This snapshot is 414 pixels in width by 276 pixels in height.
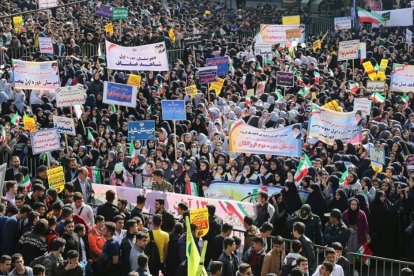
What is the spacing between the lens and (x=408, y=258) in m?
17.5

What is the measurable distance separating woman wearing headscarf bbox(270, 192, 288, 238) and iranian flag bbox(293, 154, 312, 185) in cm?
196

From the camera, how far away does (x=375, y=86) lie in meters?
27.3

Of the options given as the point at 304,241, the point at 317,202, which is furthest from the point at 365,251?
the point at 304,241

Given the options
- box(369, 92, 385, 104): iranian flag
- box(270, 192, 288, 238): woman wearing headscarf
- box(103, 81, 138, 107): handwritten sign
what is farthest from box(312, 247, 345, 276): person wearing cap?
box(369, 92, 385, 104): iranian flag

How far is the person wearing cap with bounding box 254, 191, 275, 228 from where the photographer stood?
55.6ft

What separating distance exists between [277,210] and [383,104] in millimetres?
8997

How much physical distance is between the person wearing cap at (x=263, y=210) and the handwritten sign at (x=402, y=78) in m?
10.6

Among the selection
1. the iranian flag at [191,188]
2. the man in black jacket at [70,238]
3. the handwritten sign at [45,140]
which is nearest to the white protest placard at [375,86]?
the iranian flag at [191,188]

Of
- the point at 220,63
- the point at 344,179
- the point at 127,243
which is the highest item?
the point at 127,243

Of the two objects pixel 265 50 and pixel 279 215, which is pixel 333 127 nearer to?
pixel 279 215

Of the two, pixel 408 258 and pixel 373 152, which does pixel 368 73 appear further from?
pixel 408 258

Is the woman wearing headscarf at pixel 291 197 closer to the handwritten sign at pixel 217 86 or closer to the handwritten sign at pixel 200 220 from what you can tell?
the handwritten sign at pixel 200 220

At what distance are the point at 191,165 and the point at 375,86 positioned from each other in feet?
27.1

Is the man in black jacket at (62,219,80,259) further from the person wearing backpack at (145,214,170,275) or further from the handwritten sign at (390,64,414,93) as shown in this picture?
the handwritten sign at (390,64,414,93)
